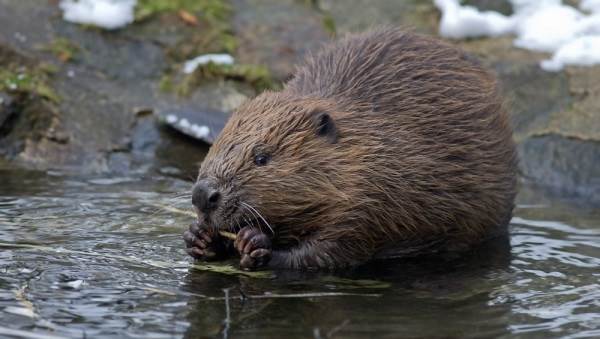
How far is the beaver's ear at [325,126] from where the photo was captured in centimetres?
452

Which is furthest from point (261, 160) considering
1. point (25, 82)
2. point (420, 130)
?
point (25, 82)

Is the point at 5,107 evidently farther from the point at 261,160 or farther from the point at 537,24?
the point at 537,24

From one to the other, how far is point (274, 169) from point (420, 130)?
0.79m

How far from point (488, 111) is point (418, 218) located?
76 centimetres

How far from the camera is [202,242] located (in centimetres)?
445

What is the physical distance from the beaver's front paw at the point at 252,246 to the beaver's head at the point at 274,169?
0.17 feet

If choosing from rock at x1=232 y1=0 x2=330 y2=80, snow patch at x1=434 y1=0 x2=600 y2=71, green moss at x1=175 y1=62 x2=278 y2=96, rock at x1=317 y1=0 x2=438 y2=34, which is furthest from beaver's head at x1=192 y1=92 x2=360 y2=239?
rock at x1=317 y1=0 x2=438 y2=34

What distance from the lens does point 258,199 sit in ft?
14.2

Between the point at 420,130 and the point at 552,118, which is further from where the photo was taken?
the point at 552,118

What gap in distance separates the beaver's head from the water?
0.27m

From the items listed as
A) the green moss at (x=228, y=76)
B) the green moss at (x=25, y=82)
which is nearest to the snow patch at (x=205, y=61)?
the green moss at (x=228, y=76)

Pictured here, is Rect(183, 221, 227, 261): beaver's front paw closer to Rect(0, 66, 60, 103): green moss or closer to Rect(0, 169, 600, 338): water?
Rect(0, 169, 600, 338): water

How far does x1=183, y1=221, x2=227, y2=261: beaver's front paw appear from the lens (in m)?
4.44

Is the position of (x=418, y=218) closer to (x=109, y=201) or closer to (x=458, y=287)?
(x=458, y=287)
